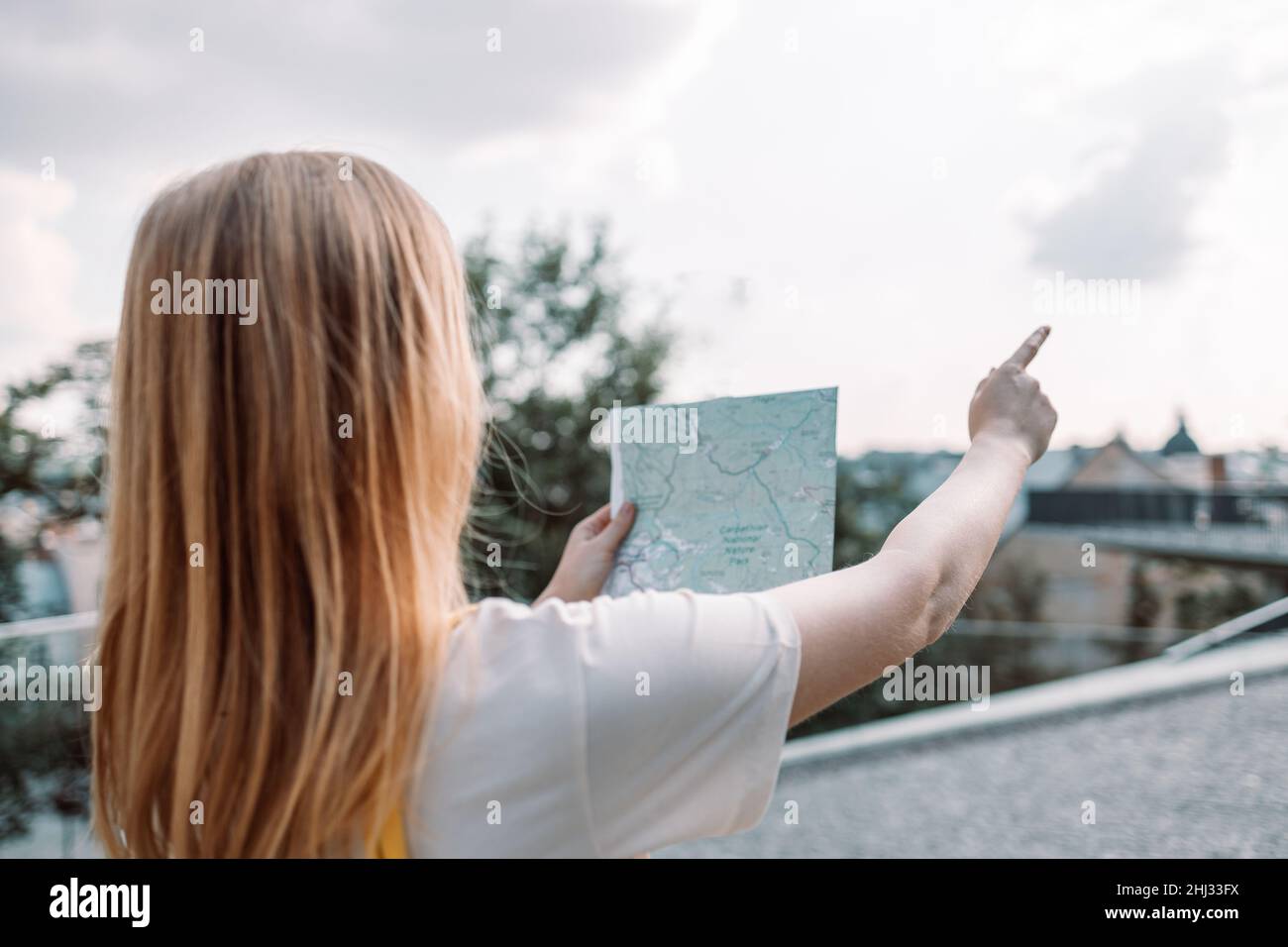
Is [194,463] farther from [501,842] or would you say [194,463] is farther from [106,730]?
[501,842]

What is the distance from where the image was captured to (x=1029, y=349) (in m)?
1.27

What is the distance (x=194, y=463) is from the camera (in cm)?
90

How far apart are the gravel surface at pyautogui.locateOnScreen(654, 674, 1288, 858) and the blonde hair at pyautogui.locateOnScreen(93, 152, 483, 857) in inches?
175

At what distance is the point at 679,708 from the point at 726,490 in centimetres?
59

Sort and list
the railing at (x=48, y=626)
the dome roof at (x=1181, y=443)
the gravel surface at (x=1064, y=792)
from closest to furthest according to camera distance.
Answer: the railing at (x=48, y=626), the gravel surface at (x=1064, y=792), the dome roof at (x=1181, y=443)

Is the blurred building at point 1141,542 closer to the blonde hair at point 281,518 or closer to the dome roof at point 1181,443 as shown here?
the dome roof at point 1181,443

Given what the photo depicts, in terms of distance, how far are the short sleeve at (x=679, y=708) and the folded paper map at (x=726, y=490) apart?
0.40 m

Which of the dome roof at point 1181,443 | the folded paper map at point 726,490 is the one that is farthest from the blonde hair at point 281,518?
the dome roof at point 1181,443

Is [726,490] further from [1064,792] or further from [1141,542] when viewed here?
[1141,542]

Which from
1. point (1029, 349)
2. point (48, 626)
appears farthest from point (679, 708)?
point (48, 626)

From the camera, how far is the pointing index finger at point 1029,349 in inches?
49.5
